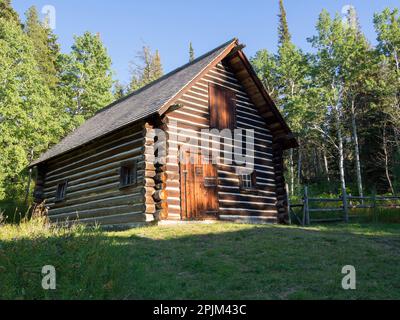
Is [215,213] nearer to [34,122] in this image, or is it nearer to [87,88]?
[34,122]

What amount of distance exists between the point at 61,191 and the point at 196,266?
13.0 m

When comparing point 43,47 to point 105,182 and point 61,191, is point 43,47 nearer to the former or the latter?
point 61,191

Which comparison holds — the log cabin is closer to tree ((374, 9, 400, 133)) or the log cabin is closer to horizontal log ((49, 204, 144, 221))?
horizontal log ((49, 204, 144, 221))

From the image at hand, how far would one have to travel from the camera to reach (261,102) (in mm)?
16875

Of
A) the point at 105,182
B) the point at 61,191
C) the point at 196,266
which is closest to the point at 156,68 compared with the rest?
the point at 61,191

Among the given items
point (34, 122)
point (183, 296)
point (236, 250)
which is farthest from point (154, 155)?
point (34, 122)

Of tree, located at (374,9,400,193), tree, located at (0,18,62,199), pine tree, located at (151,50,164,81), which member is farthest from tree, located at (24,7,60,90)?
tree, located at (374,9,400,193)

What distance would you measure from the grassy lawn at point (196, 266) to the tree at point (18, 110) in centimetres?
1578

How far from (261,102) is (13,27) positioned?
19.0 meters

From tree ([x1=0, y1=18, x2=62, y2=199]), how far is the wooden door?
561 inches

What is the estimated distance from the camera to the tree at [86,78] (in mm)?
31266

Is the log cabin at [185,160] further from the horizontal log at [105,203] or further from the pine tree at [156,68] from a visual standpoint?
the pine tree at [156,68]

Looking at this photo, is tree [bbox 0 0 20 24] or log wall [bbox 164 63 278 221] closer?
log wall [bbox 164 63 278 221]

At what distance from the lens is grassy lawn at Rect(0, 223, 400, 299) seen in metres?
5.47
